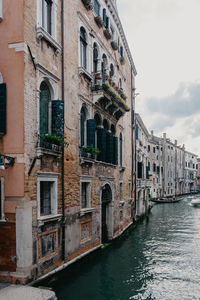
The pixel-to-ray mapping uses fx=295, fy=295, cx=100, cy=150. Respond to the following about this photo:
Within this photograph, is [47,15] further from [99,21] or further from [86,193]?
[86,193]

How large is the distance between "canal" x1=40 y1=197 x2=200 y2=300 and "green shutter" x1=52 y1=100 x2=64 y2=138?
4.17 m

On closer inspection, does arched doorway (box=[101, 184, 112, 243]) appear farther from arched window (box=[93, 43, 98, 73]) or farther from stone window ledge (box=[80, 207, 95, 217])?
arched window (box=[93, 43, 98, 73])

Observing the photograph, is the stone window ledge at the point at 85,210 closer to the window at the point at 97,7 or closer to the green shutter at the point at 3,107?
the green shutter at the point at 3,107

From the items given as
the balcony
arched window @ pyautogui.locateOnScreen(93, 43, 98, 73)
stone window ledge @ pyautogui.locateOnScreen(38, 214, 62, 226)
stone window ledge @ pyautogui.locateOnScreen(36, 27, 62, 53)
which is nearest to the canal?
stone window ledge @ pyautogui.locateOnScreen(38, 214, 62, 226)

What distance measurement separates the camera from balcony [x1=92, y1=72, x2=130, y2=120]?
11715mm

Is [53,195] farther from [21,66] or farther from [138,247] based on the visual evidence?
[138,247]

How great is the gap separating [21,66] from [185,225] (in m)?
17.9

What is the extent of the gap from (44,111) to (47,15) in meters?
2.99

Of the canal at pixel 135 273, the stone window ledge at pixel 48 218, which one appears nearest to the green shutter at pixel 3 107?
the stone window ledge at pixel 48 218

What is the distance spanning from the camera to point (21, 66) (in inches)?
286

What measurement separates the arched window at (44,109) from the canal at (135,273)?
418 cm

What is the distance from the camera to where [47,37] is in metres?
8.17

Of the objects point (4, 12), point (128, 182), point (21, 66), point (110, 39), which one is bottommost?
point (128, 182)

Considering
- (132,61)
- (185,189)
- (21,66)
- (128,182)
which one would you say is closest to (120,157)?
(128,182)
